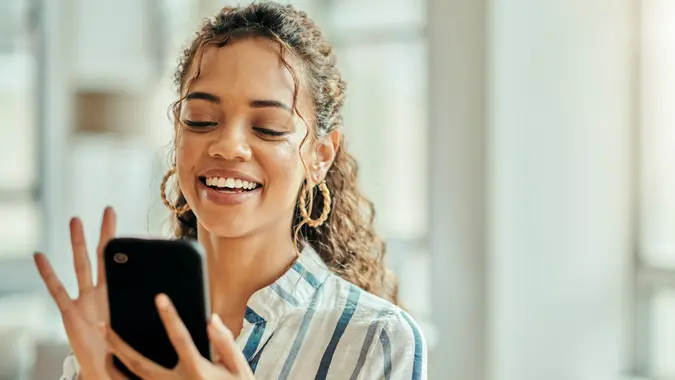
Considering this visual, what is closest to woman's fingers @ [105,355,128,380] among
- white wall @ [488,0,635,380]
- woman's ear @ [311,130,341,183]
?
woman's ear @ [311,130,341,183]

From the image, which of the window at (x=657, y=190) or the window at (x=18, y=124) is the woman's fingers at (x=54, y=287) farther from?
the window at (x=18, y=124)

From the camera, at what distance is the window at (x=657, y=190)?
1777mm

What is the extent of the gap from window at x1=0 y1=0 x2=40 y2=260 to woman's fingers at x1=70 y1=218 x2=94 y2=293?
1.72 metres

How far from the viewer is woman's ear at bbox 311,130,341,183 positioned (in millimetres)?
682

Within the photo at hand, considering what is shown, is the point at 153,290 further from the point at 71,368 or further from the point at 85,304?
the point at 71,368

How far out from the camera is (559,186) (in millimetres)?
1708

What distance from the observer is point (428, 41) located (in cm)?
172

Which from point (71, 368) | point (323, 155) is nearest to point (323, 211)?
point (323, 155)

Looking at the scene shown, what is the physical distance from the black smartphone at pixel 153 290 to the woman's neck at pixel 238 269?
11 centimetres

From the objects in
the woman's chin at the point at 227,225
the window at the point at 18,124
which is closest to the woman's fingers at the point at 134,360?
the woman's chin at the point at 227,225

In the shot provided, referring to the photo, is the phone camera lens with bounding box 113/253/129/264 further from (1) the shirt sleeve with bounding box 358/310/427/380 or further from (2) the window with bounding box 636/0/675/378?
(2) the window with bounding box 636/0/675/378

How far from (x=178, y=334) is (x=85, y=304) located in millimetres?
119

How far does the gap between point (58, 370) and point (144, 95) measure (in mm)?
1274

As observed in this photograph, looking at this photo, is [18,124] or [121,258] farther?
[18,124]
